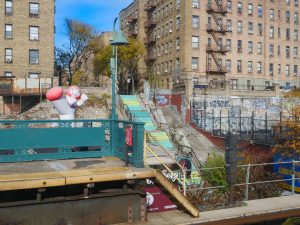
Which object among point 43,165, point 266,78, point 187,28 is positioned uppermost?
point 187,28

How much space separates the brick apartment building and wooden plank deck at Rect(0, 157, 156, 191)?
4652 cm

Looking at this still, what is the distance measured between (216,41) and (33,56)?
28.0 meters

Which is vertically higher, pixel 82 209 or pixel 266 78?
pixel 266 78

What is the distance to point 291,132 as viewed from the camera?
868 inches

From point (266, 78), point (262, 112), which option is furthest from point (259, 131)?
point (266, 78)

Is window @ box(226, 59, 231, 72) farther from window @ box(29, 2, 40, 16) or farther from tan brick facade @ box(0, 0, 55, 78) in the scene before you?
window @ box(29, 2, 40, 16)

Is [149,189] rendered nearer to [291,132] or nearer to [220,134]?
[291,132]

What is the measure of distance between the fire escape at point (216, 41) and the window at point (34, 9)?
25.4 metres

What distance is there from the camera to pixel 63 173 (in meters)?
7.95

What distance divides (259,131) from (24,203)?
23725mm

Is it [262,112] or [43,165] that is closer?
[43,165]

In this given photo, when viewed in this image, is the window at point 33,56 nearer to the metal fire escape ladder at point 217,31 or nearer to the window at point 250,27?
the metal fire escape ladder at point 217,31

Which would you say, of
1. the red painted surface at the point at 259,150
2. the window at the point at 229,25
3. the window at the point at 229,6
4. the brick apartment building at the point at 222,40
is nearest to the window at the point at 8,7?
the brick apartment building at the point at 222,40

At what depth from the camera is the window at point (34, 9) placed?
152 feet
